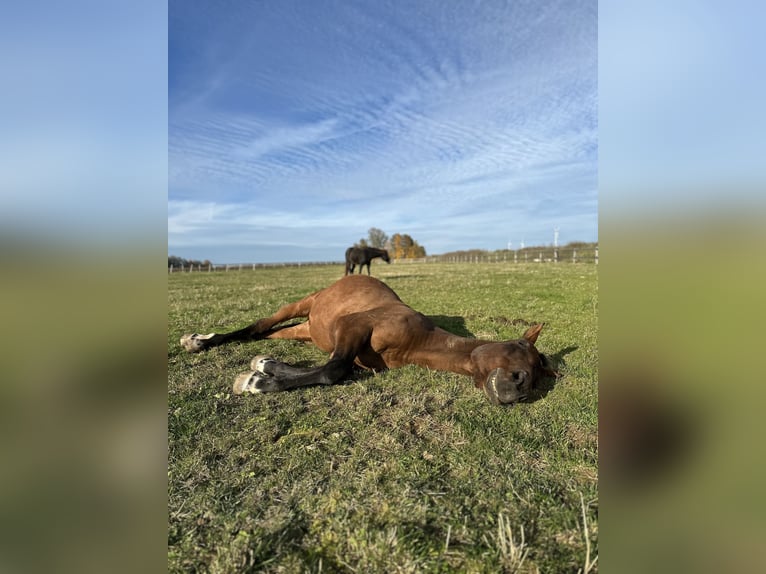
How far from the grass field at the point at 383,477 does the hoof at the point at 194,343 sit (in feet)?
3.44

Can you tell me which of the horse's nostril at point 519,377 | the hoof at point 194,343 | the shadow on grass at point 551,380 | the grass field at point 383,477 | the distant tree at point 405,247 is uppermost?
the distant tree at point 405,247

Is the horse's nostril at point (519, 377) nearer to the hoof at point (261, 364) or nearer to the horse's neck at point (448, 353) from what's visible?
the horse's neck at point (448, 353)

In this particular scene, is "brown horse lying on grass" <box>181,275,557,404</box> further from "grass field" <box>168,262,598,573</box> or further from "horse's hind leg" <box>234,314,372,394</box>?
"grass field" <box>168,262,598,573</box>

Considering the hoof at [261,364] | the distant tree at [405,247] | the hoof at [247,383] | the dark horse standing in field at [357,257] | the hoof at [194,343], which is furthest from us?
the distant tree at [405,247]

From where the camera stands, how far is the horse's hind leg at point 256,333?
18.5 ft

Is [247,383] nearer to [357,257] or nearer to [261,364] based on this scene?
[261,364]

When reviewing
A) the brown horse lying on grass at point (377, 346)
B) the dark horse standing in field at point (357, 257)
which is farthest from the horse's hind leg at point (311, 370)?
the dark horse standing in field at point (357, 257)

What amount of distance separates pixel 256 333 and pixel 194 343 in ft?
3.41

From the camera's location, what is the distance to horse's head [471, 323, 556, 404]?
3.46 metres
